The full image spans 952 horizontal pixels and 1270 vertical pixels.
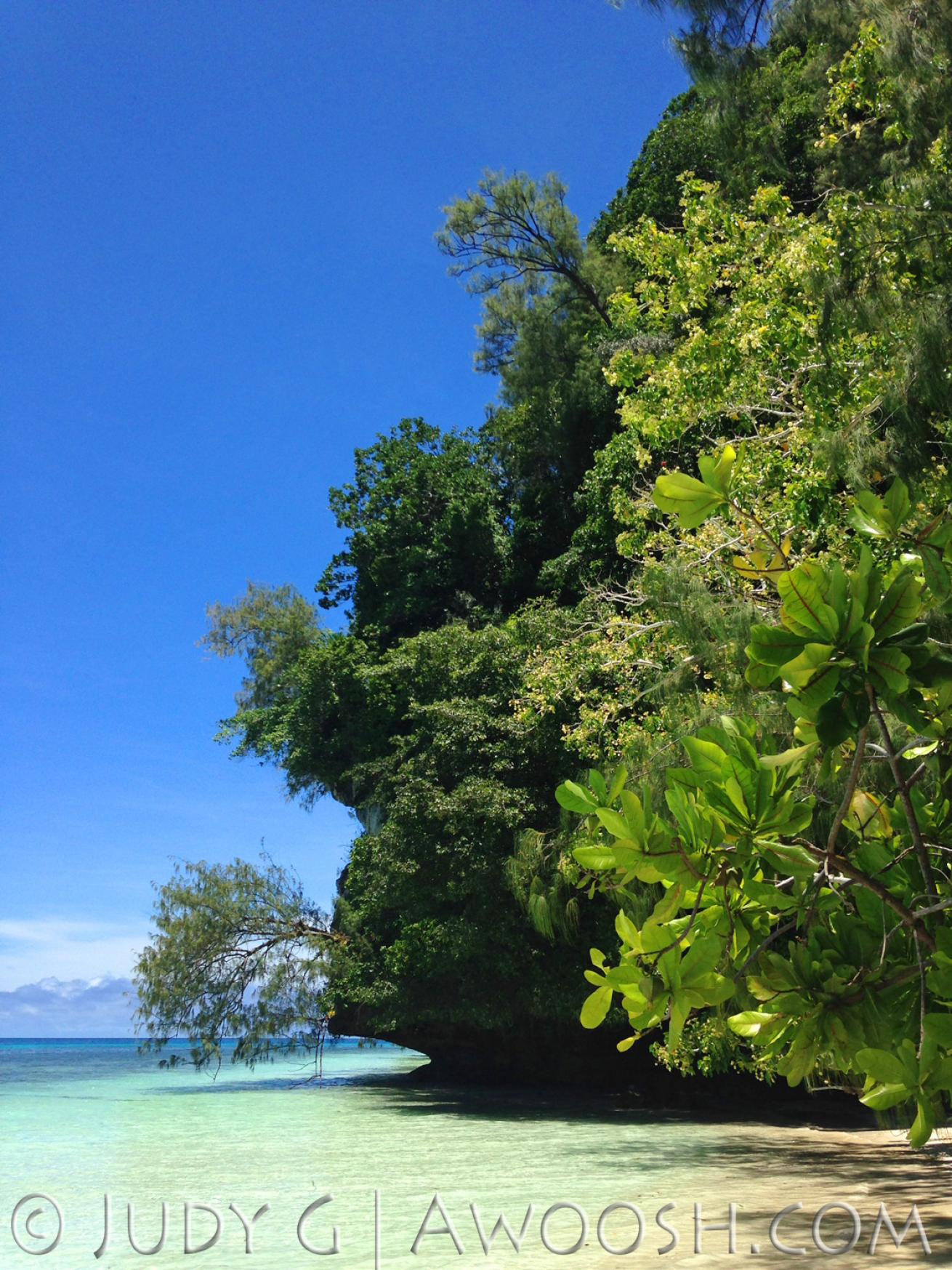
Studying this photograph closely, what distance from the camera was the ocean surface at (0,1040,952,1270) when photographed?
542 centimetres

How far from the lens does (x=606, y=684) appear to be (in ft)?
40.0

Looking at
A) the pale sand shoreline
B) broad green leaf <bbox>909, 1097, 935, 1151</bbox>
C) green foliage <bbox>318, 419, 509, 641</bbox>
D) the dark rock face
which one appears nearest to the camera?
broad green leaf <bbox>909, 1097, 935, 1151</bbox>

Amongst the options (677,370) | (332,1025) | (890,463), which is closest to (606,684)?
(677,370)

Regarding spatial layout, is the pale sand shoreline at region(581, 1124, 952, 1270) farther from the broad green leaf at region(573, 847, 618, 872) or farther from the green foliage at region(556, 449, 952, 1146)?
the broad green leaf at region(573, 847, 618, 872)

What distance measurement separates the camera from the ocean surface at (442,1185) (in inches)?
213

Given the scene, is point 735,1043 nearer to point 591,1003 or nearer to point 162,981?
point 591,1003

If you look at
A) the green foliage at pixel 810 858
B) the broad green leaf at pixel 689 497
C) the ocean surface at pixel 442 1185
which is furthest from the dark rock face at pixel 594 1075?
the broad green leaf at pixel 689 497

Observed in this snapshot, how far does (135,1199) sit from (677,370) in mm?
7620

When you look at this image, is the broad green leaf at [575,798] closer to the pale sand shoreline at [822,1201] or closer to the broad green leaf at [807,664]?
the broad green leaf at [807,664]

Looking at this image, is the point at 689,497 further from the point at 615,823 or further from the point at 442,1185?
the point at 442,1185

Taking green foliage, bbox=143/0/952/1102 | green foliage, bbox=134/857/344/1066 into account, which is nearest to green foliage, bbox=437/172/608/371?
green foliage, bbox=143/0/952/1102

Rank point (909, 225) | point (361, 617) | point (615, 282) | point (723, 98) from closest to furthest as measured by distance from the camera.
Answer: point (909, 225)
point (723, 98)
point (615, 282)
point (361, 617)

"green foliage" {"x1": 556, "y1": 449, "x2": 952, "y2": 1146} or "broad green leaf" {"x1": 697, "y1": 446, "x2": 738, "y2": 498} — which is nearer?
"green foliage" {"x1": 556, "y1": 449, "x2": 952, "y2": 1146}

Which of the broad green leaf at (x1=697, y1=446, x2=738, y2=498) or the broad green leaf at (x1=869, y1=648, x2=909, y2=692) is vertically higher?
the broad green leaf at (x1=697, y1=446, x2=738, y2=498)
